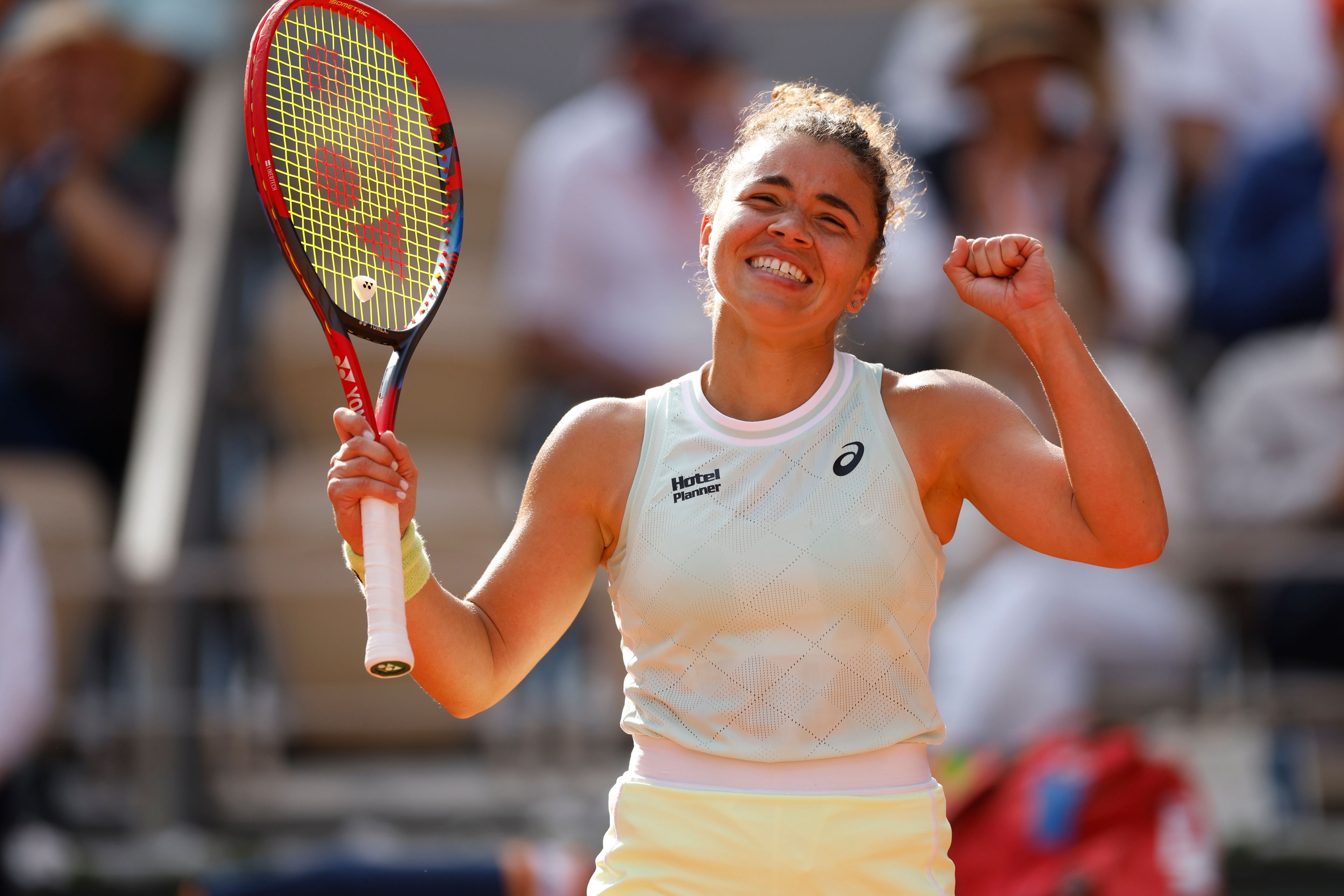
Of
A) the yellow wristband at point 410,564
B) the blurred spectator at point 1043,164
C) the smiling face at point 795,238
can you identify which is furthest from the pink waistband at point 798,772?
the blurred spectator at point 1043,164

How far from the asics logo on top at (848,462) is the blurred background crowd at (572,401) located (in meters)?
2.42

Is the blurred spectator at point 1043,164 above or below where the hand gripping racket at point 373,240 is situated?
above

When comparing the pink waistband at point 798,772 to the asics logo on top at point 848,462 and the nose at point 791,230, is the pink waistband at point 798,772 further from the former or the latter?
the nose at point 791,230

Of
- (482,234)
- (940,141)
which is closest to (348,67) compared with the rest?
(482,234)

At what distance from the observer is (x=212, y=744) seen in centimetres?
557

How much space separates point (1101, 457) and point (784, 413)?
0.42 metres

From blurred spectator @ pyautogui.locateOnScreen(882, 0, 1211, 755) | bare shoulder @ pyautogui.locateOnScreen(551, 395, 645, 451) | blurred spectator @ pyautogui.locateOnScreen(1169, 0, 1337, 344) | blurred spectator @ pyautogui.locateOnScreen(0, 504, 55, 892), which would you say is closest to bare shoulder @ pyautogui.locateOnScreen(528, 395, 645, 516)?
bare shoulder @ pyautogui.locateOnScreen(551, 395, 645, 451)

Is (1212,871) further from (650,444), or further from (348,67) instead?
(348,67)

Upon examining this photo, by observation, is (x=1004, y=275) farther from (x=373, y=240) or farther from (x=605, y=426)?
(x=373, y=240)

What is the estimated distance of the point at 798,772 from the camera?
85.0 inches

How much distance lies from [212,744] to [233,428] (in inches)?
51.4

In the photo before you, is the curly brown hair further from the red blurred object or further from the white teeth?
the red blurred object

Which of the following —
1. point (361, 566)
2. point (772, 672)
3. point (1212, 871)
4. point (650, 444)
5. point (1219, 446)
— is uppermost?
point (1219, 446)

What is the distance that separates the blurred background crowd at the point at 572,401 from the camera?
5145mm
